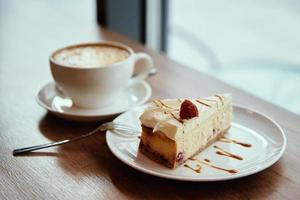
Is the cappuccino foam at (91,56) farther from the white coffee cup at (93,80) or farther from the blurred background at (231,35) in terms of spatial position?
the blurred background at (231,35)

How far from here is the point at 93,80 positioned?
810 millimetres

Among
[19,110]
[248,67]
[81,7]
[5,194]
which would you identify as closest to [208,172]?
[5,194]

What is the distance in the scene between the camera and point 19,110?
0.88 metres

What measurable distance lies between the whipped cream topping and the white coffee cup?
0.15 meters

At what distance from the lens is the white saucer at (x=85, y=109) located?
81cm

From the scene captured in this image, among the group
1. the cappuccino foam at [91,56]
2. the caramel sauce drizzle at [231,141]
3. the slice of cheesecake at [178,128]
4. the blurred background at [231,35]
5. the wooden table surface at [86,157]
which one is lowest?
the blurred background at [231,35]

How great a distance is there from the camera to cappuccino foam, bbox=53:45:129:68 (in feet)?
2.78

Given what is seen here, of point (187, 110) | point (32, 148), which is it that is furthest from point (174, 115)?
point (32, 148)

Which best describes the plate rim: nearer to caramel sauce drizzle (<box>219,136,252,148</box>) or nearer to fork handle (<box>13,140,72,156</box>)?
fork handle (<box>13,140,72,156</box>)

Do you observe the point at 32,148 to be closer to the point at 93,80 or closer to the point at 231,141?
the point at 93,80

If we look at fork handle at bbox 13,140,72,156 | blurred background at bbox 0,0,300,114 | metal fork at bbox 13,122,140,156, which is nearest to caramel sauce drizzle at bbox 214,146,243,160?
metal fork at bbox 13,122,140,156

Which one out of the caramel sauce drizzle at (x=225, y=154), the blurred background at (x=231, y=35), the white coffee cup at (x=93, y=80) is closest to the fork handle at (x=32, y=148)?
A: the white coffee cup at (x=93, y=80)

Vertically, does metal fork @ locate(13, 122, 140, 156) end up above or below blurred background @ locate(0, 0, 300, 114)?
above

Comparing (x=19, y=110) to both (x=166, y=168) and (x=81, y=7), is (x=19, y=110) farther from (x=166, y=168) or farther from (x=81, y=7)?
(x=81, y=7)
